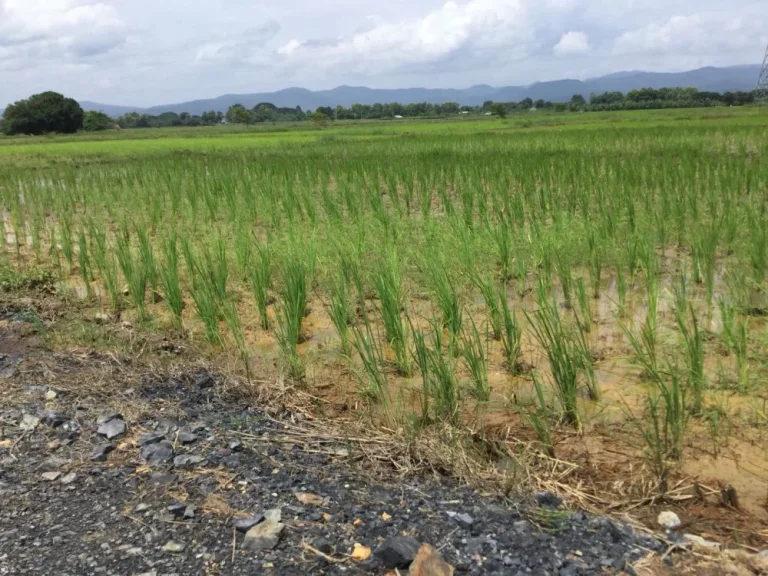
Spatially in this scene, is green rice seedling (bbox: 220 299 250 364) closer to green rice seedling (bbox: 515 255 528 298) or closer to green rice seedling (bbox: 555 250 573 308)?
Answer: green rice seedling (bbox: 515 255 528 298)

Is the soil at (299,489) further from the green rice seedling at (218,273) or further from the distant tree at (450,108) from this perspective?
the distant tree at (450,108)

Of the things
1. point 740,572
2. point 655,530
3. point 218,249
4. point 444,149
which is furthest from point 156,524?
point 444,149

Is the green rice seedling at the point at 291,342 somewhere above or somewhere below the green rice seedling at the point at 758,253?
below

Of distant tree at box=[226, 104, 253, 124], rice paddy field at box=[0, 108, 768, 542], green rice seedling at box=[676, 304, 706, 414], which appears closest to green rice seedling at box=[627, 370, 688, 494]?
rice paddy field at box=[0, 108, 768, 542]

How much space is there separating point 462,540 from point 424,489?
315mm

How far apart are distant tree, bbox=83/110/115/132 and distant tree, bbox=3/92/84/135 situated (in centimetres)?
318

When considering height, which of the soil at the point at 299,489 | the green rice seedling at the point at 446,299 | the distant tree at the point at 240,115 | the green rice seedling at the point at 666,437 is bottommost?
the soil at the point at 299,489

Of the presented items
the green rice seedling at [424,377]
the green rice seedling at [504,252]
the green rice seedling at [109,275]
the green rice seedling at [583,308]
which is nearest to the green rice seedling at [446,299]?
the green rice seedling at [424,377]

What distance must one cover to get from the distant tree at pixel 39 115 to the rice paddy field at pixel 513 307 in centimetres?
3997

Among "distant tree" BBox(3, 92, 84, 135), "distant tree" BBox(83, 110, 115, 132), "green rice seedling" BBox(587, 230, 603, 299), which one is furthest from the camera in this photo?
"distant tree" BBox(83, 110, 115, 132)

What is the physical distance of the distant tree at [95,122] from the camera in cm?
4809

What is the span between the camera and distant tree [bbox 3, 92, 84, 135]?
139 ft

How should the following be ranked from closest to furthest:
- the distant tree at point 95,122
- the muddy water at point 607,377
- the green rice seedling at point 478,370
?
the muddy water at point 607,377, the green rice seedling at point 478,370, the distant tree at point 95,122

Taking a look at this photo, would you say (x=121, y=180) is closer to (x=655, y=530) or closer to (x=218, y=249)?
(x=218, y=249)
